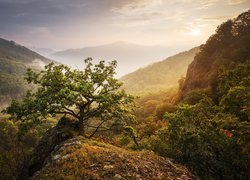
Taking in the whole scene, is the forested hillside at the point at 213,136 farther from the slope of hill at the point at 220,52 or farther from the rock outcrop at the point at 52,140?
the slope of hill at the point at 220,52

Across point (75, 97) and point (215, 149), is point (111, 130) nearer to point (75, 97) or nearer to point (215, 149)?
point (75, 97)

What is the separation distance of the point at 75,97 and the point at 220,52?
70418 mm

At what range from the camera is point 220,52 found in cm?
7969

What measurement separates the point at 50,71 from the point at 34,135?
73.1 m

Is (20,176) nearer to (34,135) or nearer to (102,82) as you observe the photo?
(102,82)

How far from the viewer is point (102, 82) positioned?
2542cm

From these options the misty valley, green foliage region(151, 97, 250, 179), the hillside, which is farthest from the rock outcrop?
green foliage region(151, 97, 250, 179)

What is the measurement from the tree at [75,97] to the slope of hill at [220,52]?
46578 mm

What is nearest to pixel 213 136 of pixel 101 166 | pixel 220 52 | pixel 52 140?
pixel 101 166

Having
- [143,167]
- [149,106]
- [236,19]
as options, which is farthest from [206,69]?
[143,167]

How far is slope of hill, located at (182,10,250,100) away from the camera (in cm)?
6938

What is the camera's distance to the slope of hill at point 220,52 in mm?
69375

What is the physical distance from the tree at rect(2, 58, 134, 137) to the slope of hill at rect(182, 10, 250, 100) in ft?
153

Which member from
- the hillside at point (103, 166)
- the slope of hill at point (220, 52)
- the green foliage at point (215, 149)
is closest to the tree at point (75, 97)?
the hillside at point (103, 166)
